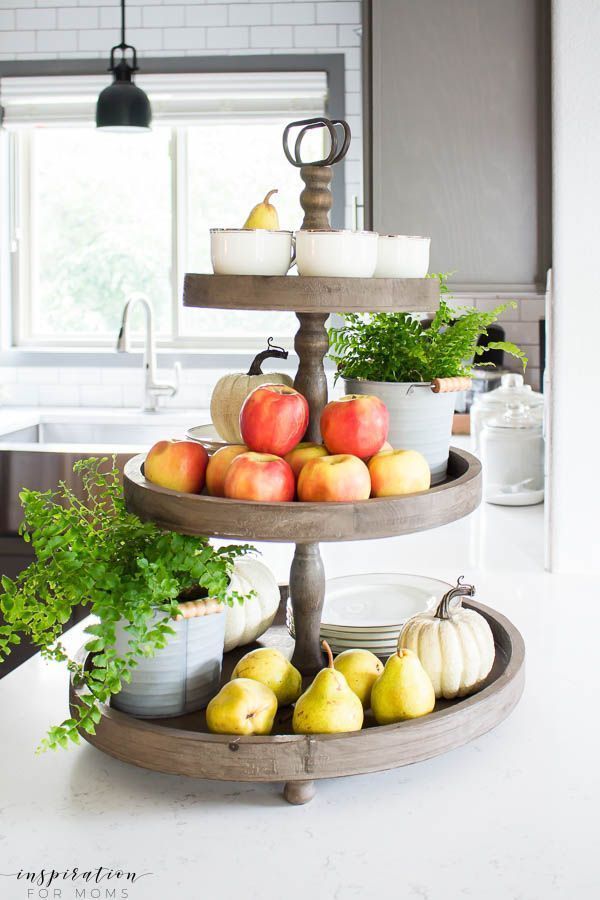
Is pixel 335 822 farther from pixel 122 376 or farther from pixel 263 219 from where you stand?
pixel 122 376

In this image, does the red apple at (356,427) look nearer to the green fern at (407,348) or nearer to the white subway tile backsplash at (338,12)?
the green fern at (407,348)

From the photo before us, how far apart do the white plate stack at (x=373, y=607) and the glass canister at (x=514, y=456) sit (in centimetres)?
98

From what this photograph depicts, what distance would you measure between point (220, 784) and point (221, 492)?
0.33 meters

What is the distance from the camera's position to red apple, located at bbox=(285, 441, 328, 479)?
3.79 ft

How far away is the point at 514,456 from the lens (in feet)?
8.39

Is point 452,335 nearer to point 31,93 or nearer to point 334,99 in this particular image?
point 334,99

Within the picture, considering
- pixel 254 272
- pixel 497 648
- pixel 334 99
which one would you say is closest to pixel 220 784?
pixel 497 648

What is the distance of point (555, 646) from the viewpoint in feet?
5.11

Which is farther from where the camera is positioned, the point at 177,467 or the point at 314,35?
the point at 314,35

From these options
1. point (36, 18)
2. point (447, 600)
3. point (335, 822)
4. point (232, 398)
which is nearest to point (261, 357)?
point (232, 398)

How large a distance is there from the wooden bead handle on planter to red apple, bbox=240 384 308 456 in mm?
271

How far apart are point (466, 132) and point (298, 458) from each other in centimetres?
109

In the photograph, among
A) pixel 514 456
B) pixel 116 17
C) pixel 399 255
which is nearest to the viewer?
pixel 399 255

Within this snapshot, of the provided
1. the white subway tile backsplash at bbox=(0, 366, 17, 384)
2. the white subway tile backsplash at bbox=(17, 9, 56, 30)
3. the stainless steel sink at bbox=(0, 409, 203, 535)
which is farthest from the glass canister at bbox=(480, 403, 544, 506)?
the white subway tile backsplash at bbox=(17, 9, 56, 30)
